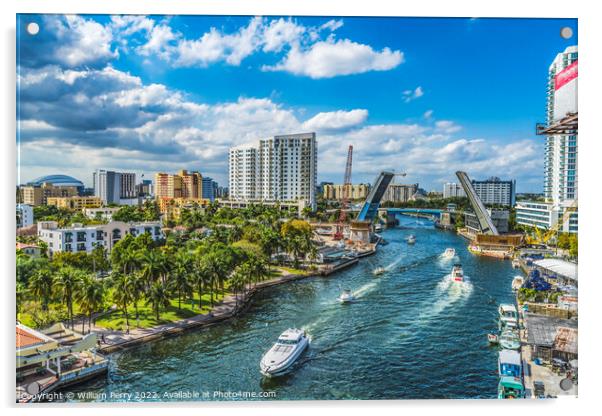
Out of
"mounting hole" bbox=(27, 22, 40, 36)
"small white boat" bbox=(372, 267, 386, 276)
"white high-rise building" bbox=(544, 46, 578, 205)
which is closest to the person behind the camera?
"mounting hole" bbox=(27, 22, 40, 36)

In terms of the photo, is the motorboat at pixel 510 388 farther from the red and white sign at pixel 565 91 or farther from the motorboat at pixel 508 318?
the red and white sign at pixel 565 91

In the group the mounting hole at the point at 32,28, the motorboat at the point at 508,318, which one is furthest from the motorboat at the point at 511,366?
the mounting hole at the point at 32,28

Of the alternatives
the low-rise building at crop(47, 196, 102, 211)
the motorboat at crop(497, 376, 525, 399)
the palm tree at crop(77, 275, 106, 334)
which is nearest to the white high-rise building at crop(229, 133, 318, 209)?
the low-rise building at crop(47, 196, 102, 211)

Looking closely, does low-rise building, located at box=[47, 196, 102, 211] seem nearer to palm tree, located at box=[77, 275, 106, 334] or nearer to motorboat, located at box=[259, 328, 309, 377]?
palm tree, located at box=[77, 275, 106, 334]

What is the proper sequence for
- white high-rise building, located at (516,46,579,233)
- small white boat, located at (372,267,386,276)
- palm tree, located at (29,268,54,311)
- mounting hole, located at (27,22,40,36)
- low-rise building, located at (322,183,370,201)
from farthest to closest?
low-rise building, located at (322,183,370,201) < small white boat, located at (372,267,386,276) < palm tree, located at (29,268,54,311) < white high-rise building, located at (516,46,579,233) < mounting hole, located at (27,22,40,36)

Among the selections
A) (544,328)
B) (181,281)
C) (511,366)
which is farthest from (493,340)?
(181,281)

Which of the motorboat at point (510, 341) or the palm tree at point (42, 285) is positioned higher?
the palm tree at point (42, 285)
